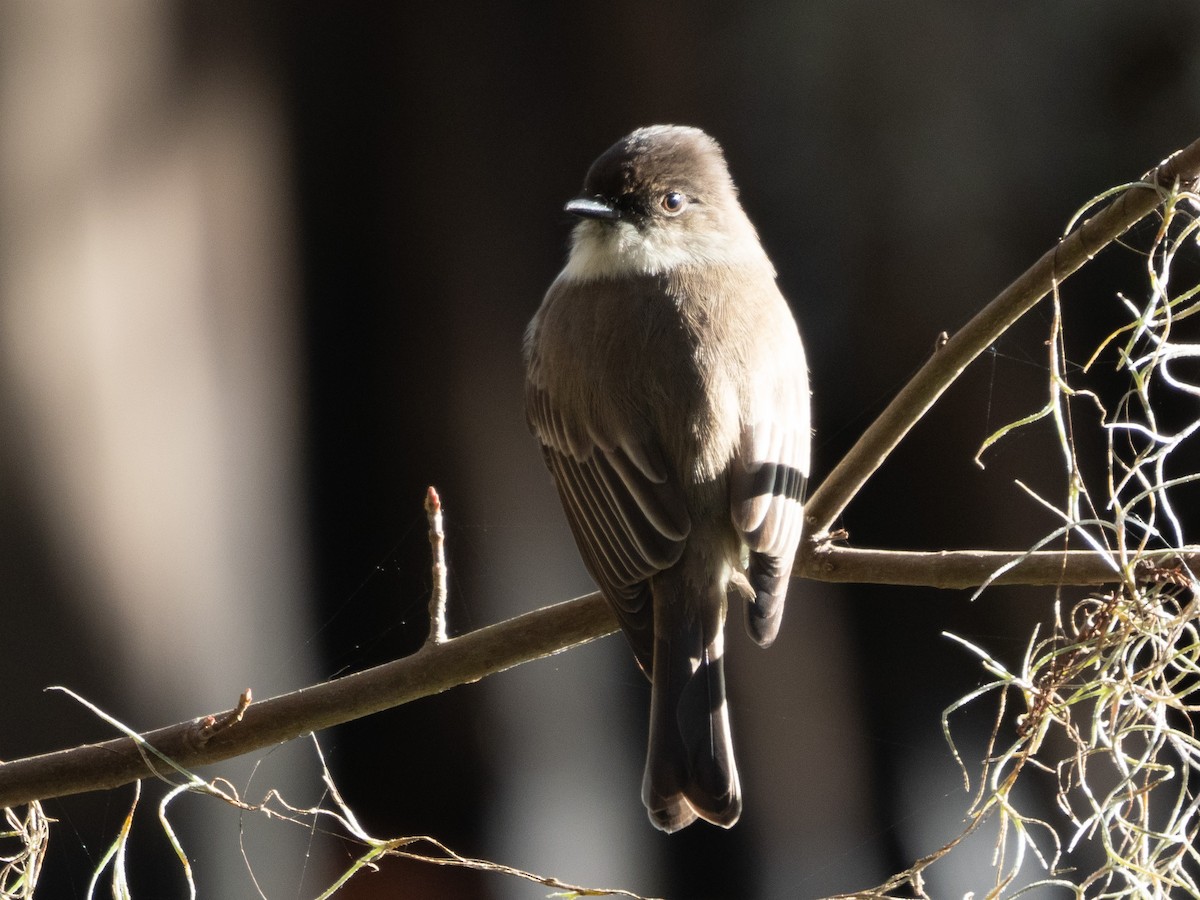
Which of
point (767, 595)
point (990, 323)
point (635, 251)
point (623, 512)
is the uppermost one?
point (635, 251)

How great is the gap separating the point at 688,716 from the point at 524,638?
0.35 metres

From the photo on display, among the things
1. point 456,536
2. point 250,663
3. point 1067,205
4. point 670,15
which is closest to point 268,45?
point 670,15

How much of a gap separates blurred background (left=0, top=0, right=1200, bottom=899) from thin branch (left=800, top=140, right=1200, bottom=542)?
911 mm

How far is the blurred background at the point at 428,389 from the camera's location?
2.47 m

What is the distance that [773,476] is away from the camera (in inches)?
79.8

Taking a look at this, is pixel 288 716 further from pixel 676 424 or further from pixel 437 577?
pixel 676 424

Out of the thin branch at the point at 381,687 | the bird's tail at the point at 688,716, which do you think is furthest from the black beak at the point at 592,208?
the thin branch at the point at 381,687

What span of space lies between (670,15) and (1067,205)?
1051 millimetres

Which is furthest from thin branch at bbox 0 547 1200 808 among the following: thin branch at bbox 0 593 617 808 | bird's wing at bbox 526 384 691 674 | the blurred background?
the blurred background

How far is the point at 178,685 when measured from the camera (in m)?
2.50

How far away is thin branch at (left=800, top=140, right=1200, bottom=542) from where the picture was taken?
140 cm

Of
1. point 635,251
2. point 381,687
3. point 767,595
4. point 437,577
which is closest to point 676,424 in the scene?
point 767,595

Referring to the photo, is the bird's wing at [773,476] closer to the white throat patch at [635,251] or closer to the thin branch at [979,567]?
the thin branch at [979,567]

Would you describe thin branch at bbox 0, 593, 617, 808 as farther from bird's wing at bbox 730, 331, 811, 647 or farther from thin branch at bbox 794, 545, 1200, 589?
thin branch at bbox 794, 545, 1200, 589
